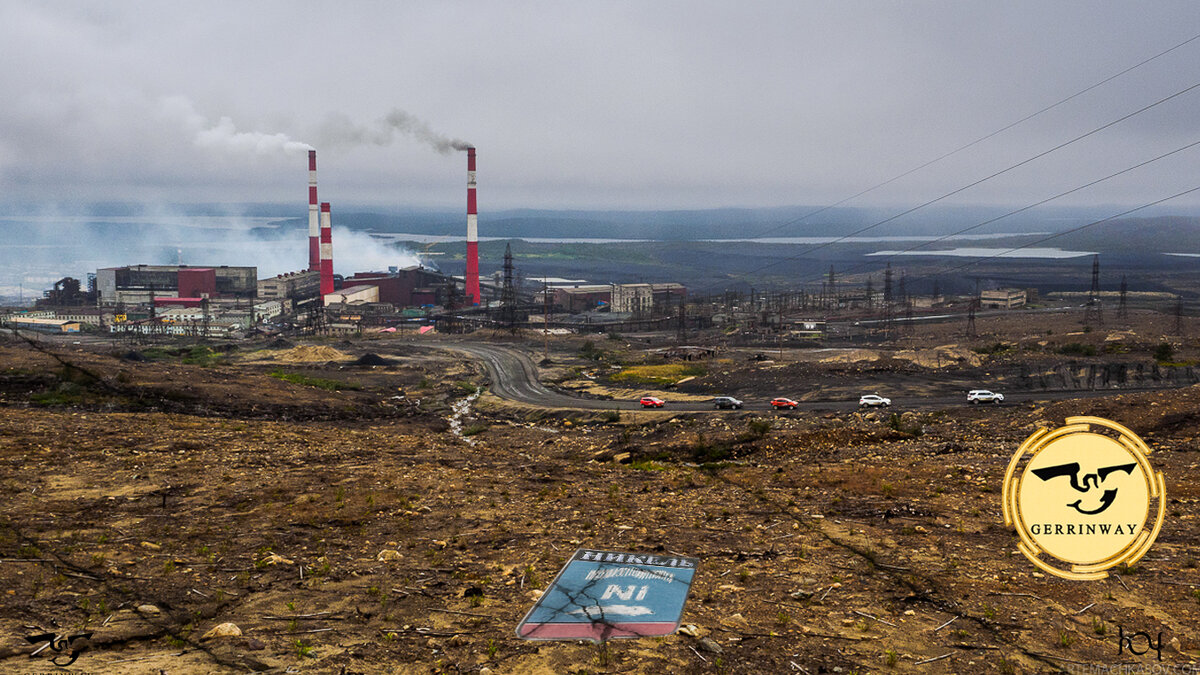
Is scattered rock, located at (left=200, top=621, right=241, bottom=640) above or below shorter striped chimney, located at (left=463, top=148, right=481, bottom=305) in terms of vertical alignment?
below

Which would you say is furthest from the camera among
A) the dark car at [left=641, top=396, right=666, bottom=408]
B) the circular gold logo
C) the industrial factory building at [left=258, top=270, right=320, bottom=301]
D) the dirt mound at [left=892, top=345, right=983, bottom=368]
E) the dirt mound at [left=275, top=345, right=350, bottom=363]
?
the industrial factory building at [left=258, top=270, right=320, bottom=301]

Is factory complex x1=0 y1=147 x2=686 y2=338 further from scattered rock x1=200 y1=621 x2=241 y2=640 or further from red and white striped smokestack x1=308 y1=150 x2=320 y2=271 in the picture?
scattered rock x1=200 y1=621 x2=241 y2=640

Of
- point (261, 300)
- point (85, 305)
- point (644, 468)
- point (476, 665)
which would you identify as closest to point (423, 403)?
point (644, 468)

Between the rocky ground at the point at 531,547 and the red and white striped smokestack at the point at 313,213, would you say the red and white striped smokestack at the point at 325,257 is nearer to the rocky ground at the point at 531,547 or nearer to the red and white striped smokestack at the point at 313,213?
the red and white striped smokestack at the point at 313,213

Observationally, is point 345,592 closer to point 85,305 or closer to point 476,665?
point 476,665

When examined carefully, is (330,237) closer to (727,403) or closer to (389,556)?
(727,403)

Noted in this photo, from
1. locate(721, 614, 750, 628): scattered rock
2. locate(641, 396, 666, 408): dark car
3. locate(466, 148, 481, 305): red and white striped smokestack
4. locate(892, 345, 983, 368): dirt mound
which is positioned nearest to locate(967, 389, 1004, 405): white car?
locate(892, 345, 983, 368): dirt mound
